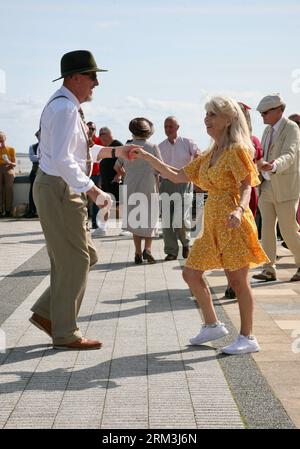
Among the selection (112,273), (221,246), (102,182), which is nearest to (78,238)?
(221,246)

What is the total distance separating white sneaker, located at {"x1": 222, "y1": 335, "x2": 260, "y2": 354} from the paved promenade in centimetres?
9

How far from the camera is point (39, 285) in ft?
31.6

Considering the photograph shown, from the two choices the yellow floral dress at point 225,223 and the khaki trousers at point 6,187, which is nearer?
the yellow floral dress at point 225,223

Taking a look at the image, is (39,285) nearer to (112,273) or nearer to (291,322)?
(112,273)

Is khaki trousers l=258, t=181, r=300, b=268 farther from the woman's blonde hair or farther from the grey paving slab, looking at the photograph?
the woman's blonde hair

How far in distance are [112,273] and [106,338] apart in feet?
12.5

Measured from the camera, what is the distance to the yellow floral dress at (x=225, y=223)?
6.24 metres

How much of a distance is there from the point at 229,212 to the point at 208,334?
0.92 m

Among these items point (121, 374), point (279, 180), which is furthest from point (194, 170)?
point (279, 180)

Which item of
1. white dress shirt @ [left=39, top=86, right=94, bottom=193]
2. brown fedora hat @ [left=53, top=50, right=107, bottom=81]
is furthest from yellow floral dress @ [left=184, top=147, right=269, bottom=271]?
brown fedora hat @ [left=53, top=50, right=107, bottom=81]

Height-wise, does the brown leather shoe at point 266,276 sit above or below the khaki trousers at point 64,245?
below

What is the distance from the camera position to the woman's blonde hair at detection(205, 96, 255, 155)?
20.4 ft

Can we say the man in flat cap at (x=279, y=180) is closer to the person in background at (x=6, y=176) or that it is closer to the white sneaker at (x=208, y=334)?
the white sneaker at (x=208, y=334)

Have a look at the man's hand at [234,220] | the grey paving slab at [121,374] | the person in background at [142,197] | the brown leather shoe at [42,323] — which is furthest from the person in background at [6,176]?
the man's hand at [234,220]
